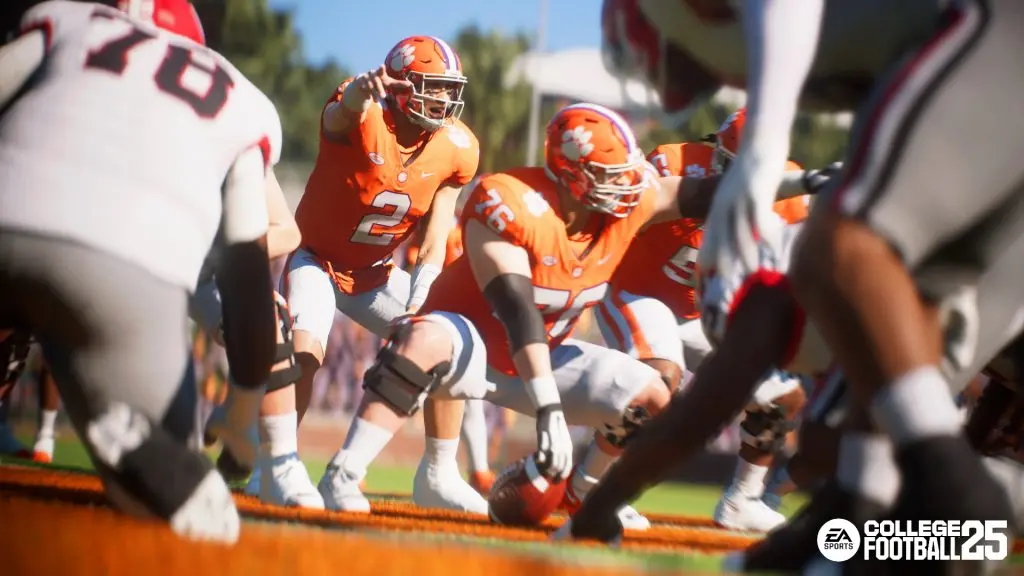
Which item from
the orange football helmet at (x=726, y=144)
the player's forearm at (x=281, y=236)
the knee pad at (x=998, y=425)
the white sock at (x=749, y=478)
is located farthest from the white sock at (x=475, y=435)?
the player's forearm at (x=281, y=236)

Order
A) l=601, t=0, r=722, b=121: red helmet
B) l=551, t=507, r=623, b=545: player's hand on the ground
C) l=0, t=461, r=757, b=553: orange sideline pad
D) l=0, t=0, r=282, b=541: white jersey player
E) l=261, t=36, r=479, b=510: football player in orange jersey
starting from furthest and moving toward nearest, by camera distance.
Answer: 1. l=261, t=36, r=479, b=510: football player in orange jersey
2. l=0, t=461, r=757, b=553: orange sideline pad
3. l=551, t=507, r=623, b=545: player's hand on the ground
4. l=601, t=0, r=722, b=121: red helmet
5. l=0, t=0, r=282, b=541: white jersey player

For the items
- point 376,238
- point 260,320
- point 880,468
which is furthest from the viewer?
point 376,238

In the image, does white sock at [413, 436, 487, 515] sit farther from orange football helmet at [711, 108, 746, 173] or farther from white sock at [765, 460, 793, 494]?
orange football helmet at [711, 108, 746, 173]

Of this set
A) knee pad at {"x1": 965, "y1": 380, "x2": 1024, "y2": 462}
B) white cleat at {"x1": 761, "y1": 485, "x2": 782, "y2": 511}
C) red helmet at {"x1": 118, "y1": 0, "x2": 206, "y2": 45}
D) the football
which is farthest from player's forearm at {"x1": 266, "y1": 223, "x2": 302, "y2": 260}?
white cleat at {"x1": 761, "y1": 485, "x2": 782, "y2": 511}

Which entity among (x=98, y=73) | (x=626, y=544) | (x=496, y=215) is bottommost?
(x=626, y=544)

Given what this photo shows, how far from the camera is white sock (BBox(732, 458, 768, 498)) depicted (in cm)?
518

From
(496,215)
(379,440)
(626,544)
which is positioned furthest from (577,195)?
(626,544)

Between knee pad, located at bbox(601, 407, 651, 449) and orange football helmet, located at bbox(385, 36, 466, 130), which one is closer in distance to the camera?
knee pad, located at bbox(601, 407, 651, 449)

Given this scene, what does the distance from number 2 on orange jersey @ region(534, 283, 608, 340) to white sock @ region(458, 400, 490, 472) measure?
5.20ft

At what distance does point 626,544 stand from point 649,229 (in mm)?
2237

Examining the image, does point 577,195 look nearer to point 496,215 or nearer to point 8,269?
point 496,215

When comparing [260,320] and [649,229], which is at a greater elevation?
[260,320]

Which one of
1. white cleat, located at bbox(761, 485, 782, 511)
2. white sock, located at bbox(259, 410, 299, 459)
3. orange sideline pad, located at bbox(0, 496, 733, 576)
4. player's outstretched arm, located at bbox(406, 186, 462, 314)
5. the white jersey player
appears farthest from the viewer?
white cleat, located at bbox(761, 485, 782, 511)

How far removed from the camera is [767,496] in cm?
547
